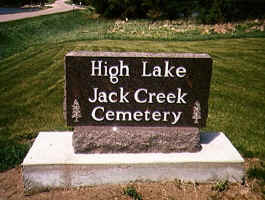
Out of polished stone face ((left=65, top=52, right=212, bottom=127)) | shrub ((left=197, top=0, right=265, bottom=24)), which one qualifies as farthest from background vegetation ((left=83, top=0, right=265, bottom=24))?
polished stone face ((left=65, top=52, right=212, bottom=127))

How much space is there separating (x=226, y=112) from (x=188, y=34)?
10543 millimetres

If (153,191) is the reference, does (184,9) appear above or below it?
above

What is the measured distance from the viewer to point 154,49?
11977mm

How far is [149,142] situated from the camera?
156 inches

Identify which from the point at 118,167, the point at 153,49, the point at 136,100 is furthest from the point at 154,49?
the point at 118,167

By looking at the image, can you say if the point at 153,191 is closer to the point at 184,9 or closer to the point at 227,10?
the point at 227,10

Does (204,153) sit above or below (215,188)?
above

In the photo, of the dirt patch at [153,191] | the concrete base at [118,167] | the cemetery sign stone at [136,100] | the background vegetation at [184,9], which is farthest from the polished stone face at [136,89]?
the background vegetation at [184,9]

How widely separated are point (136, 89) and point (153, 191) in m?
1.23

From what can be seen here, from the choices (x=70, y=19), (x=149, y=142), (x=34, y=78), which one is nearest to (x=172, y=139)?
(x=149, y=142)

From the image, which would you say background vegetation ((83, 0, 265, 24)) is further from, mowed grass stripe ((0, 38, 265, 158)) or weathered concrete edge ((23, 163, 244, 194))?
weathered concrete edge ((23, 163, 244, 194))

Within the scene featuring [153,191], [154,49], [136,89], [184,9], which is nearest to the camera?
[153,191]

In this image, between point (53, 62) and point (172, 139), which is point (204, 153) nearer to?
point (172, 139)

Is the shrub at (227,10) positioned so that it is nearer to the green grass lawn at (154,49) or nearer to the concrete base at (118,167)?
the green grass lawn at (154,49)
